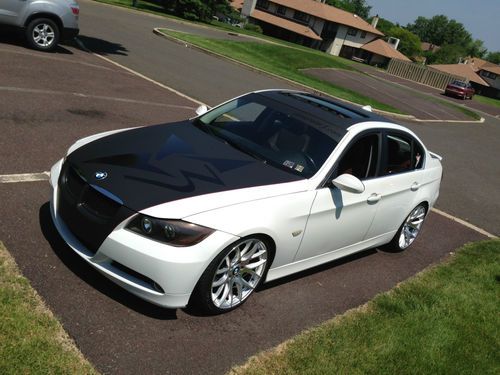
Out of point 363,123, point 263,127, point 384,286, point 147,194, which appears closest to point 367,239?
point 384,286

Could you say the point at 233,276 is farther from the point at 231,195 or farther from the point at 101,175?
the point at 101,175

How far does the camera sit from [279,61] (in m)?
30.7

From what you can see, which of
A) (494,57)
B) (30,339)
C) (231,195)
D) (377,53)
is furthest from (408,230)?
(494,57)

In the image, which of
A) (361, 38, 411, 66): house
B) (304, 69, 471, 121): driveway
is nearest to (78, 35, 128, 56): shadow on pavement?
(304, 69, 471, 121): driveway

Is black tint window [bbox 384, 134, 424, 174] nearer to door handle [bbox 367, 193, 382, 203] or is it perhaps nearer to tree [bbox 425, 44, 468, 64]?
door handle [bbox 367, 193, 382, 203]

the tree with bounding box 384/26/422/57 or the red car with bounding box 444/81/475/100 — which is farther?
the tree with bounding box 384/26/422/57

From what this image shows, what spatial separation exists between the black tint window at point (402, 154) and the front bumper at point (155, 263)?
2.62m

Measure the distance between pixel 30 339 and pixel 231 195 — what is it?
1.74 meters

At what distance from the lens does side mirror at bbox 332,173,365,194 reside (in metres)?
4.67

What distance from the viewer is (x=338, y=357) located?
4.11 m

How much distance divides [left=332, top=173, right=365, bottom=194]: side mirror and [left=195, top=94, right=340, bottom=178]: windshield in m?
0.24

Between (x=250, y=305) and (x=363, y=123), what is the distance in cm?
225

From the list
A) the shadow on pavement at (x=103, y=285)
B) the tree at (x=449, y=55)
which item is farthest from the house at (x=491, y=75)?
the shadow on pavement at (x=103, y=285)

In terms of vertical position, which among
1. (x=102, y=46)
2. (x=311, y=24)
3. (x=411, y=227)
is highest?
(x=311, y=24)
